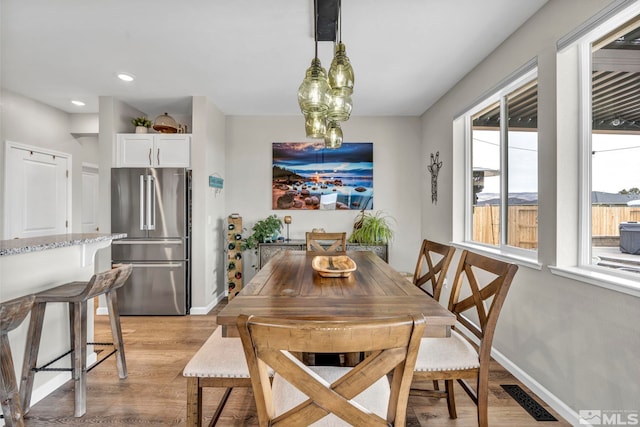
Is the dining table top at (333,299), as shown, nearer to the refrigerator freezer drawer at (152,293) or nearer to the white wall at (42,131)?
the refrigerator freezer drawer at (152,293)

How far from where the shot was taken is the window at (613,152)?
1.64m

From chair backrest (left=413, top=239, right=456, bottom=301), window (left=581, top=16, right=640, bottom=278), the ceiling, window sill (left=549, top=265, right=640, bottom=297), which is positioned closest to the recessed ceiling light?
the ceiling

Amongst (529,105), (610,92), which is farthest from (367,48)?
(610,92)

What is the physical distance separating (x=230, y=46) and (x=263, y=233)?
2271mm

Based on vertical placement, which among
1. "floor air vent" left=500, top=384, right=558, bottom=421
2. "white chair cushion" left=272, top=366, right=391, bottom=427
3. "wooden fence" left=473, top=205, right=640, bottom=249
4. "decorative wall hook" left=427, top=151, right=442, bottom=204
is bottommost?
"floor air vent" left=500, top=384, right=558, bottom=421

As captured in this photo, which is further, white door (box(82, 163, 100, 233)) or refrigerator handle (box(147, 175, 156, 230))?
white door (box(82, 163, 100, 233))

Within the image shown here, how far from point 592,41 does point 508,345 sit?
2.09 m

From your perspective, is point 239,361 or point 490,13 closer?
point 239,361

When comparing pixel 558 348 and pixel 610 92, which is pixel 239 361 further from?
pixel 610 92

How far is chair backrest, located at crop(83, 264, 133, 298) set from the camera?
1.87 metres

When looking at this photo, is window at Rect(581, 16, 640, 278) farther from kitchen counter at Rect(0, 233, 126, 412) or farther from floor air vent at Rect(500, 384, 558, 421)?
kitchen counter at Rect(0, 233, 126, 412)

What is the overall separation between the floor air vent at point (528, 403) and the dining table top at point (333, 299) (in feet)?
3.78

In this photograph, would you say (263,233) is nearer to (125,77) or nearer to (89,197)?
(125,77)

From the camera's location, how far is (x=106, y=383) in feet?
7.48
